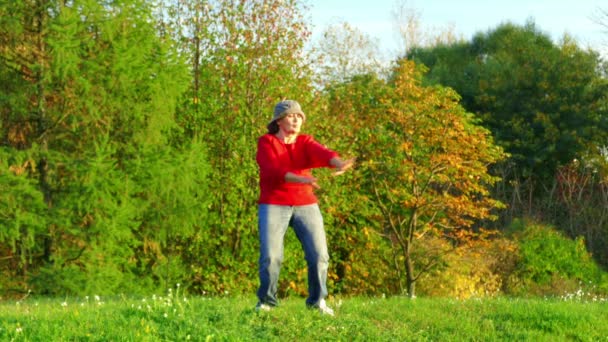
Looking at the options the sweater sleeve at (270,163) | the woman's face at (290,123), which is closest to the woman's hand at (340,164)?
the sweater sleeve at (270,163)

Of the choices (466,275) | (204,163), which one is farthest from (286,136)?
(466,275)

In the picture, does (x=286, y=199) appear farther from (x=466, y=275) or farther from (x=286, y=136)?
(x=466, y=275)

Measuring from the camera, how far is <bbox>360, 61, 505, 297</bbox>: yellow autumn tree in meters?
14.8

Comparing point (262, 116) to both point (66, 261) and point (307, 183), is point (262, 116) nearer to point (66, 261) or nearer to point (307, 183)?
point (66, 261)

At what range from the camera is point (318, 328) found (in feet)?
23.2

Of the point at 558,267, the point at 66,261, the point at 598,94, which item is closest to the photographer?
the point at 66,261

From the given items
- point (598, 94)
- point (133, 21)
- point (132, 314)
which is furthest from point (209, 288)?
point (598, 94)

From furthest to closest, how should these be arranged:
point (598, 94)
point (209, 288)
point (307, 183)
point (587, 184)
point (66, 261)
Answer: point (598, 94)
point (587, 184)
point (209, 288)
point (66, 261)
point (307, 183)

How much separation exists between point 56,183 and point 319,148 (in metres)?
7.97

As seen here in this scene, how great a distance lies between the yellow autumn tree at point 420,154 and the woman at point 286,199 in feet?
23.9

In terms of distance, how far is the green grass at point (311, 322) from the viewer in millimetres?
6520

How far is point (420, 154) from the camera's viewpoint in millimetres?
15312

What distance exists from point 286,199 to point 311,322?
1191 millimetres

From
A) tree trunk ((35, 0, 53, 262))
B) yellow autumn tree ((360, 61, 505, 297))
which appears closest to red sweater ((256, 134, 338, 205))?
yellow autumn tree ((360, 61, 505, 297))
